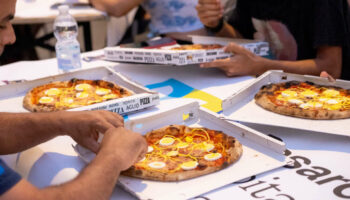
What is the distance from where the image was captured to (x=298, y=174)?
1.16 metres

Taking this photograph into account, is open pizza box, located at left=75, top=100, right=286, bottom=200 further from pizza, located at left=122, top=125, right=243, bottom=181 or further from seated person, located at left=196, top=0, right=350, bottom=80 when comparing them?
seated person, located at left=196, top=0, right=350, bottom=80

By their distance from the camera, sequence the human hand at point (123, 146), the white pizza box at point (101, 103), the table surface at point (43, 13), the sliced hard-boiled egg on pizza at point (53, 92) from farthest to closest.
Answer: the table surface at point (43, 13)
the sliced hard-boiled egg on pizza at point (53, 92)
the white pizza box at point (101, 103)
the human hand at point (123, 146)

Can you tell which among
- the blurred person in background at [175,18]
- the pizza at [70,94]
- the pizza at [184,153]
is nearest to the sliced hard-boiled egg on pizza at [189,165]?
the pizza at [184,153]

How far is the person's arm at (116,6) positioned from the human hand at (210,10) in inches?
24.9

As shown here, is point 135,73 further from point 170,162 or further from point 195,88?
point 170,162

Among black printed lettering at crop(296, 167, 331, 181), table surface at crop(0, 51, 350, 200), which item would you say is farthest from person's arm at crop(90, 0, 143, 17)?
black printed lettering at crop(296, 167, 331, 181)

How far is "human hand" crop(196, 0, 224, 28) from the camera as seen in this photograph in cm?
232

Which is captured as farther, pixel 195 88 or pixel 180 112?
pixel 195 88

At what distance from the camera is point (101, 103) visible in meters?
1.46

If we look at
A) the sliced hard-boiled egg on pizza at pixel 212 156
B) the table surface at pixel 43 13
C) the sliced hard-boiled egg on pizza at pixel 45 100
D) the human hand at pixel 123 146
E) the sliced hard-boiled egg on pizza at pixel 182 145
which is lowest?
the sliced hard-boiled egg on pizza at pixel 182 145

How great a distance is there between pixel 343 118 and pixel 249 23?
116 cm

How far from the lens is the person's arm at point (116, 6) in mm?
2934

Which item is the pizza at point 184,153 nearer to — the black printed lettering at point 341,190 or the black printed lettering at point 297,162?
the black printed lettering at point 297,162

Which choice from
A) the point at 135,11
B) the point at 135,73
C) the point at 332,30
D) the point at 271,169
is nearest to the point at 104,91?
the point at 135,73
